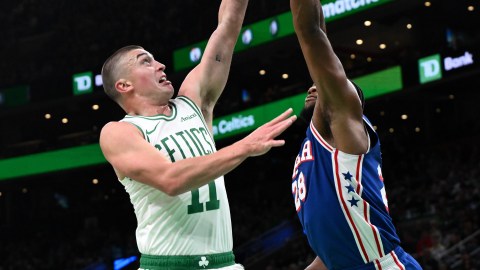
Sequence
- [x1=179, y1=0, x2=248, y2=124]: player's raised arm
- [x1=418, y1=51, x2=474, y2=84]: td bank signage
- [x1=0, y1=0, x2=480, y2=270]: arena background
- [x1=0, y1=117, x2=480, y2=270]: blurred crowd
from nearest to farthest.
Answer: [x1=179, y1=0, x2=248, y2=124]: player's raised arm → [x1=0, y1=117, x2=480, y2=270]: blurred crowd → [x1=418, y1=51, x2=474, y2=84]: td bank signage → [x1=0, y1=0, x2=480, y2=270]: arena background

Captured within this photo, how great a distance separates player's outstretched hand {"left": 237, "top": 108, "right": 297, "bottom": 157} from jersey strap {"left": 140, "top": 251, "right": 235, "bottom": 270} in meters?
0.75

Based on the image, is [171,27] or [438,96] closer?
[438,96]

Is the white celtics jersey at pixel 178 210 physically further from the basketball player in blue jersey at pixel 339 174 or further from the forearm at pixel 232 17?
the forearm at pixel 232 17

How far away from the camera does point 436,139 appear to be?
74.8ft

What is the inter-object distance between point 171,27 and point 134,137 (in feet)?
70.9

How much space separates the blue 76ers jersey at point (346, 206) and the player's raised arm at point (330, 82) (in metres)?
0.13

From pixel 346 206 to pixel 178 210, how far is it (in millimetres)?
937

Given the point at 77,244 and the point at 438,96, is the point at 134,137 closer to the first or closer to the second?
the point at 438,96

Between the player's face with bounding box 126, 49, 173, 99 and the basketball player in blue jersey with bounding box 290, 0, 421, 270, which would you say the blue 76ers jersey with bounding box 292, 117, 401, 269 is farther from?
the player's face with bounding box 126, 49, 173, 99

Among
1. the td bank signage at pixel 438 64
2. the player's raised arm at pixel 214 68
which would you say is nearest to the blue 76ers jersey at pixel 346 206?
the player's raised arm at pixel 214 68

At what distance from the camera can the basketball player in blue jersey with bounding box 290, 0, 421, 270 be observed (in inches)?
161

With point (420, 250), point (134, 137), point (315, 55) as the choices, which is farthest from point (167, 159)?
point (420, 250)

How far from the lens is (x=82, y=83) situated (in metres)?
24.8

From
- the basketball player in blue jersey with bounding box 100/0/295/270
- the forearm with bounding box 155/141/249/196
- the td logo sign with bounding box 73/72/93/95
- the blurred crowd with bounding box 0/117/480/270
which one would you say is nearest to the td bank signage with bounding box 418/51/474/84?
the blurred crowd with bounding box 0/117/480/270
